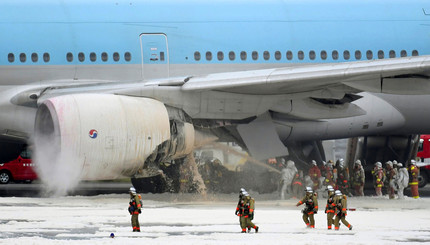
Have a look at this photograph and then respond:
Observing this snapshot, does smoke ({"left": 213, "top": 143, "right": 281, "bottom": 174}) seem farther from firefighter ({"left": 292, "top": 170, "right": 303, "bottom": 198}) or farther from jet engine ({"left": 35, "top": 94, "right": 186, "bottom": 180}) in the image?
jet engine ({"left": 35, "top": 94, "right": 186, "bottom": 180})

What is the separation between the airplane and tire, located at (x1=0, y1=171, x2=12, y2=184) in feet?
32.8

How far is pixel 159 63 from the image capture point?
19469 mm

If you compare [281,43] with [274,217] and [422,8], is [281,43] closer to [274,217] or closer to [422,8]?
[422,8]

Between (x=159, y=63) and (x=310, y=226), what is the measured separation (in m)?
6.45

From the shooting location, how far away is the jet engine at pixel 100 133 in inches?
646

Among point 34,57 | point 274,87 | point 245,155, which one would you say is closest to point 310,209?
point 274,87

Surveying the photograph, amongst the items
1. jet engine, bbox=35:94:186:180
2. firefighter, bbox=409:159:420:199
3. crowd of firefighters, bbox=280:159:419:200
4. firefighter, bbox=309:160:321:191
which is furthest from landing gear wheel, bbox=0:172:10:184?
firefighter, bbox=409:159:420:199

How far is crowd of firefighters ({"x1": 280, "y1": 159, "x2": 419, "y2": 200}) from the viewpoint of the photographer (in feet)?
68.0

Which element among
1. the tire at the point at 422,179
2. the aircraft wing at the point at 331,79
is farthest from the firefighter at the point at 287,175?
the tire at the point at 422,179

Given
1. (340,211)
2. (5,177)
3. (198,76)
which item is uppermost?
(198,76)

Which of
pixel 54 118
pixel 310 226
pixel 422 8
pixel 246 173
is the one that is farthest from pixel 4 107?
pixel 422 8

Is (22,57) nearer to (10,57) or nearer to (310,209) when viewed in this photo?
(10,57)

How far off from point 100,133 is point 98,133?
0.04m

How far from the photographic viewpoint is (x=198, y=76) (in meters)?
18.3
